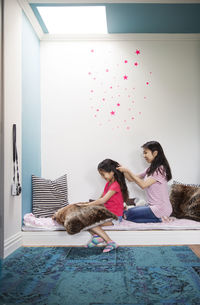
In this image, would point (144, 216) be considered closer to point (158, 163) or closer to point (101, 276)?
point (158, 163)

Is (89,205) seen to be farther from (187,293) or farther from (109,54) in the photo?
(109,54)

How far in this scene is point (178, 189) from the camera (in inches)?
129

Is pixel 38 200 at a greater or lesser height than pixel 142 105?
lesser

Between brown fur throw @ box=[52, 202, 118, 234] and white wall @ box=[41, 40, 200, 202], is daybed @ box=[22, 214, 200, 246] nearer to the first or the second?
brown fur throw @ box=[52, 202, 118, 234]

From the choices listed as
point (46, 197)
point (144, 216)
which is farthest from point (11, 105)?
point (144, 216)

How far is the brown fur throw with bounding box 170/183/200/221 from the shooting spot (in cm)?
302

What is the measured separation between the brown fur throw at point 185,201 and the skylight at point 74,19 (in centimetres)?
198

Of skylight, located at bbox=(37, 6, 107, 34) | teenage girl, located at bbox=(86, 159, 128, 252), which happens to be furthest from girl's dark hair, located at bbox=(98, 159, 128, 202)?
skylight, located at bbox=(37, 6, 107, 34)

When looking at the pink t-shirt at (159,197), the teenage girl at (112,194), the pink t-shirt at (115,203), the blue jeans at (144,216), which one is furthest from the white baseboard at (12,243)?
the pink t-shirt at (159,197)

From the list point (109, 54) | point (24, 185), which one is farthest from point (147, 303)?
point (109, 54)

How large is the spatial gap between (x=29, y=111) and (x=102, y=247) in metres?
1.57

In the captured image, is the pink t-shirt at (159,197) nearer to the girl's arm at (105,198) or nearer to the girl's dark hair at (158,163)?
the girl's dark hair at (158,163)

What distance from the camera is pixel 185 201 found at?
10.3ft

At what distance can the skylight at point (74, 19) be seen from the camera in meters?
3.21
